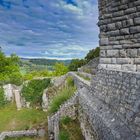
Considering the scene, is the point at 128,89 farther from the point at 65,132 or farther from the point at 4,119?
the point at 4,119

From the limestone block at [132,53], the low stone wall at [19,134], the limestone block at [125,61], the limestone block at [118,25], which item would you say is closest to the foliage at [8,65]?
the low stone wall at [19,134]

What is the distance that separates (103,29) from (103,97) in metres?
2.17

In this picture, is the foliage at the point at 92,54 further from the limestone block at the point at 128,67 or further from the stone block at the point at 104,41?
the limestone block at the point at 128,67

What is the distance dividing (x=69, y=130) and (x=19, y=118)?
14.5 meters

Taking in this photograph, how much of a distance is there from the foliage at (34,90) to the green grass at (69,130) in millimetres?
17991

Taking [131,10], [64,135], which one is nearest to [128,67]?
[131,10]

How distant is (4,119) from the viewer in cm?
2614

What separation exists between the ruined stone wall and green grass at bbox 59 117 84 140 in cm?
385

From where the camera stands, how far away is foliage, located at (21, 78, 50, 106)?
31.7 m

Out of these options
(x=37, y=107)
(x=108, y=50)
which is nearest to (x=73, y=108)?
(x=108, y=50)

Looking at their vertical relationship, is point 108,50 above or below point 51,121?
above

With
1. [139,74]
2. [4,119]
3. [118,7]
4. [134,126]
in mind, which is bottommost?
[4,119]

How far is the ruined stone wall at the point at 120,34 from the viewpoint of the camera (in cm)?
767

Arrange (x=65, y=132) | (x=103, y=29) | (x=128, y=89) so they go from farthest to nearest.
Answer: (x=65, y=132), (x=103, y=29), (x=128, y=89)
